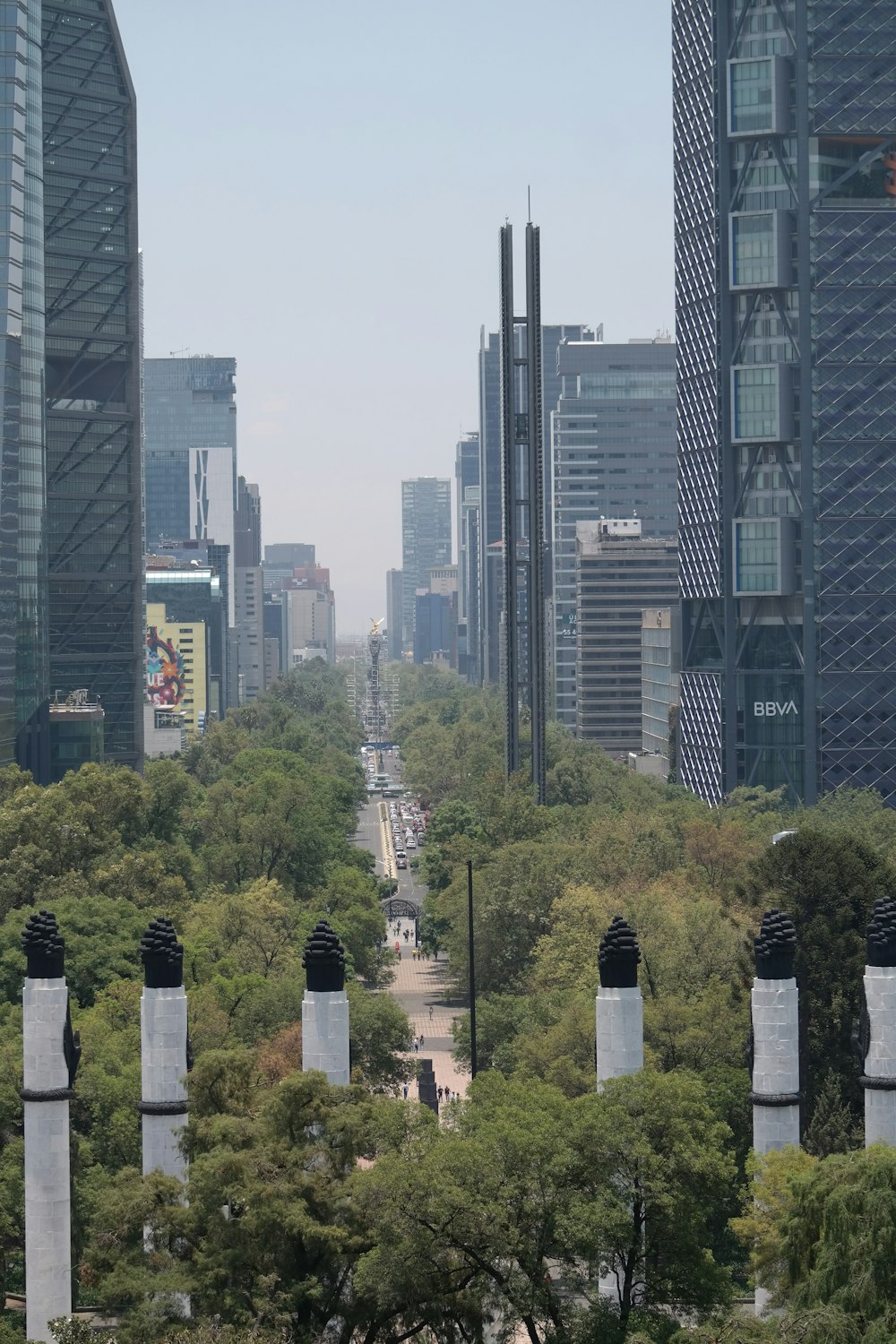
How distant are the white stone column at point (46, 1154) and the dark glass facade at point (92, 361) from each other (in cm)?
14495

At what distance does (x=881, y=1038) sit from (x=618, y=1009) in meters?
5.30

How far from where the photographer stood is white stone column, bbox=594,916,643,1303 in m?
46.8

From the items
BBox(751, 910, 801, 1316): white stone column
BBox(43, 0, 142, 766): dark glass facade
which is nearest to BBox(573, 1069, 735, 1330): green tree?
BBox(751, 910, 801, 1316): white stone column

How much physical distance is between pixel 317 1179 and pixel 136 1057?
2370cm

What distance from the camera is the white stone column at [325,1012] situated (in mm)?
46531

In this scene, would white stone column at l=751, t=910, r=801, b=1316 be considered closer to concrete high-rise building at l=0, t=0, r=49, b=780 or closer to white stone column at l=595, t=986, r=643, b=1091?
white stone column at l=595, t=986, r=643, b=1091

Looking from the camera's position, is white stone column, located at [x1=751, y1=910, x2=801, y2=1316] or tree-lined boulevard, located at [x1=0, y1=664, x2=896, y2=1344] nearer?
tree-lined boulevard, located at [x1=0, y1=664, x2=896, y2=1344]

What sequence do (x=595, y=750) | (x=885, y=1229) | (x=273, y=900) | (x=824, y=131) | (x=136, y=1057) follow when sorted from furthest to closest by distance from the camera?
(x=595, y=750) → (x=824, y=131) → (x=273, y=900) → (x=136, y=1057) → (x=885, y=1229)

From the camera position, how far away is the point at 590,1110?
42.8 metres

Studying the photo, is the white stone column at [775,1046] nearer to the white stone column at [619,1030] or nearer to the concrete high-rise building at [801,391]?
the white stone column at [619,1030]

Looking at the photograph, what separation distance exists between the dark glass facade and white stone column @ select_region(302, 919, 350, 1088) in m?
146

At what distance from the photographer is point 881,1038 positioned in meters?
46.1

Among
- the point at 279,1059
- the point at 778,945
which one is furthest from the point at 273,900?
the point at 778,945

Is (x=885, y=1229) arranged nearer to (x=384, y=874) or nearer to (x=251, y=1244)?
(x=251, y=1244)
